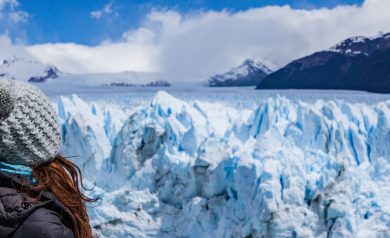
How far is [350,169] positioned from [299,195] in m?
0.88

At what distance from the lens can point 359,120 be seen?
8586 millimetres

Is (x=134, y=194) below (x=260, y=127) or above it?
below

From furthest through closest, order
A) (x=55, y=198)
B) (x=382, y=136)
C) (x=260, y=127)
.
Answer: (x=260, y=127), (x=382, y=136), (x=55, y=198)

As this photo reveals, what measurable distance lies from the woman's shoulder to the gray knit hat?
0.13 metres

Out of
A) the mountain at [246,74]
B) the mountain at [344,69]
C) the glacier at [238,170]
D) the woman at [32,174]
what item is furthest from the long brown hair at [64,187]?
the mountain at [246,74]

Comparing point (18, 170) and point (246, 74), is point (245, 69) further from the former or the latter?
point (18, 170)

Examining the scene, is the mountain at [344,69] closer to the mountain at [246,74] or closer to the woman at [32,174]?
the mountain at [246,74]

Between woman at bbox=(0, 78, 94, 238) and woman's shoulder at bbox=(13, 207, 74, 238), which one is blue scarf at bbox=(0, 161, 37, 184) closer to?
woman at bbox=(0, 78, 94, 238)

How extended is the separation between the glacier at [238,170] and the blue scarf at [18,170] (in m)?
5.64

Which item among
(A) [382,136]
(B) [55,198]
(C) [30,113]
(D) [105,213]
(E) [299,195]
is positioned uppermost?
(C) [30,113]

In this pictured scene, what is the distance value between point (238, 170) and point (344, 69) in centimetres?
2564

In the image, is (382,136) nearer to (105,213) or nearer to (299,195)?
(299,195)

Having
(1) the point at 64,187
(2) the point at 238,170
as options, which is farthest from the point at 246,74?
(1) the point at 64,187

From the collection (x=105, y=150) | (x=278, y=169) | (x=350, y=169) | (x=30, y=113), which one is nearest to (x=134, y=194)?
(x=105, y=150)
